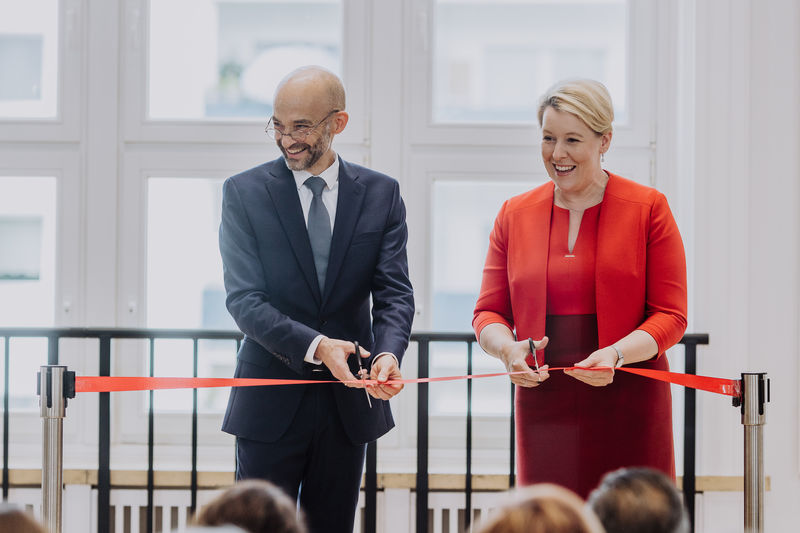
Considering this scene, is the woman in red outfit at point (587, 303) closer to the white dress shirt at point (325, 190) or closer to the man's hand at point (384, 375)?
the man's hand at point (384, 375)

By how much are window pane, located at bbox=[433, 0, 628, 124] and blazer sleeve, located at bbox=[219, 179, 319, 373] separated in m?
1.85

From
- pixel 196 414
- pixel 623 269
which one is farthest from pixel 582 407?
pixel 196 414

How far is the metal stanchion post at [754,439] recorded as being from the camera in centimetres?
246

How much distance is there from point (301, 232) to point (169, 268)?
1862mm

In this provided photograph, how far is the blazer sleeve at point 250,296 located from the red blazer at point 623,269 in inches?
23.3

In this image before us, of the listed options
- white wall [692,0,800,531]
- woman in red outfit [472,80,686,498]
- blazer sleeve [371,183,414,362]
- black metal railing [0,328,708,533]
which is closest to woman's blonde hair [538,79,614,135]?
woman in red outfit [472,80,686,498]

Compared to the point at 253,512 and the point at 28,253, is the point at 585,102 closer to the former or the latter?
the point at 253,512

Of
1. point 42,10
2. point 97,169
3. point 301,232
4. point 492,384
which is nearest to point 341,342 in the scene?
point 301,232

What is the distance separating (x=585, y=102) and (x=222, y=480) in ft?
7.11

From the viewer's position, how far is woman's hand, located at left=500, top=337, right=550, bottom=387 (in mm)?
2119

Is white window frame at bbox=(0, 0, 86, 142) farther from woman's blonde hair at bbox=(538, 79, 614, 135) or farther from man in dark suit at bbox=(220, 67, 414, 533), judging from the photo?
woman's blonde hair at bbox=(538, 79, 614, 135)

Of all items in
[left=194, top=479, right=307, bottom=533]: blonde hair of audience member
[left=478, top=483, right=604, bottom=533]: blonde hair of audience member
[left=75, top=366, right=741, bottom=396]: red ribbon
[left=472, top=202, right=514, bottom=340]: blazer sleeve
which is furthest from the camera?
[left=75, top=366, right=741, bottom=396]: red ribbon

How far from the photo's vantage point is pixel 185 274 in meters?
3.75

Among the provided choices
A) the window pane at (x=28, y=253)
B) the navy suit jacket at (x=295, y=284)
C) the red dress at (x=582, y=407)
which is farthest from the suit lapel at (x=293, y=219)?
the window pane at (x=28, y=253)
